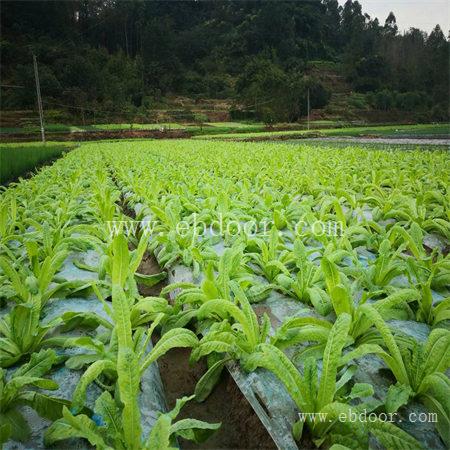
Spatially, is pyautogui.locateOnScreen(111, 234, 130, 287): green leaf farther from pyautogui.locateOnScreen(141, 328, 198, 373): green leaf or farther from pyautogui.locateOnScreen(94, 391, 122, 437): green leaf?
pyautogui.locateOnScreen(94, 391, 122, 437): green leaf

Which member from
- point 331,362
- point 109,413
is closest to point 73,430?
point 109,413

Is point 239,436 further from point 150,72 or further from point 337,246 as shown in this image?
point 150,72

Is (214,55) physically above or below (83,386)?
above

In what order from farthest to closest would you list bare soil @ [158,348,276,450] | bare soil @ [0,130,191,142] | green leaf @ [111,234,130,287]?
bare soil @ [0,130,191,142], green leaf @ [111,234,130,287], bare soil @ [158,348,276,450]

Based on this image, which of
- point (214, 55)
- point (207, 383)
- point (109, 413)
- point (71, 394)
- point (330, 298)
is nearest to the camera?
point (109, 413)

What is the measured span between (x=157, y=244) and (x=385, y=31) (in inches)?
4337

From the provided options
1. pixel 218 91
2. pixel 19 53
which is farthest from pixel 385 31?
pixel 19 53

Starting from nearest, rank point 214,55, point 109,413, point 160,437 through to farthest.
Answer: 1. point 160,437
2. point 109,413
3. point 214,55

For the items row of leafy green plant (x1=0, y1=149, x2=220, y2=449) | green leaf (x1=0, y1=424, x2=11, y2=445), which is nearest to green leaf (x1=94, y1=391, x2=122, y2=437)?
row of leafy green plant (x1=0, y1=149, x2=220, y2=449)

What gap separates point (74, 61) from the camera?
44.8 metres

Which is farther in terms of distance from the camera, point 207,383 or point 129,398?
point 207,383

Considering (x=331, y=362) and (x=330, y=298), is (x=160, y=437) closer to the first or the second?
(x=331, y=362)

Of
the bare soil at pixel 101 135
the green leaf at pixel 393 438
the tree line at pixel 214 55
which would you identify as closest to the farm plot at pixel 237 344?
the green leaf at pixel 393 438

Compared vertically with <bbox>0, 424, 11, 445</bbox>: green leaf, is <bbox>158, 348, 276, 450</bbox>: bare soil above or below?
below
